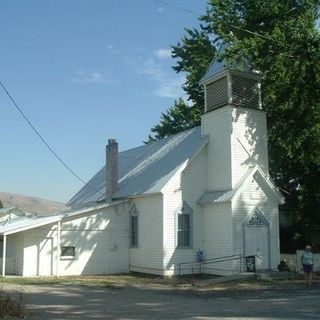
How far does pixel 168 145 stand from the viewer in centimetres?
3547

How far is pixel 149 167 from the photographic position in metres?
34.2

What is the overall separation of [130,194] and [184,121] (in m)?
19.2

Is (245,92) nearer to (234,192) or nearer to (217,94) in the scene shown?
(217,94)

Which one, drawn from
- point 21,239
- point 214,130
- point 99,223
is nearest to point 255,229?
point 214,130

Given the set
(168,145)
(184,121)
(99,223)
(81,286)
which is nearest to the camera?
(81,286)

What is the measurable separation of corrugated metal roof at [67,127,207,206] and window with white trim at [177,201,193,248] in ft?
5.65

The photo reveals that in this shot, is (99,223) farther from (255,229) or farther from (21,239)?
(255,229)

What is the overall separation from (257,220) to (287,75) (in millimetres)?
7695

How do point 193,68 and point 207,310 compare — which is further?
point 193,68

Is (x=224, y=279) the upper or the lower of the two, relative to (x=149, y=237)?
lower

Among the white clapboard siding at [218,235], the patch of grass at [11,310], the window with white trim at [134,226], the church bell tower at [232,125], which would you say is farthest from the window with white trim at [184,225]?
the patch of grass at [11,310]

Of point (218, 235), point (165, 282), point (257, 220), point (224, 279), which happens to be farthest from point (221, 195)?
point (165, 282)

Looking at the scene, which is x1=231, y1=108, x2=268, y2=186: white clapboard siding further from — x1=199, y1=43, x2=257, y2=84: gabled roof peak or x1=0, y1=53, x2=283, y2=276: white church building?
x1=199, y1=43, x2=257, y2=84: gabled roof peak

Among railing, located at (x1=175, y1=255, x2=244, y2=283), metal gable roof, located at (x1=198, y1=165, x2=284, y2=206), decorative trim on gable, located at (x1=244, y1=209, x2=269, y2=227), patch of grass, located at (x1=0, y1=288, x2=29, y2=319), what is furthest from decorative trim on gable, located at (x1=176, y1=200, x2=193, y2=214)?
patch of grass, located at (x1=0, y1=288, x2=29, y2=319)
